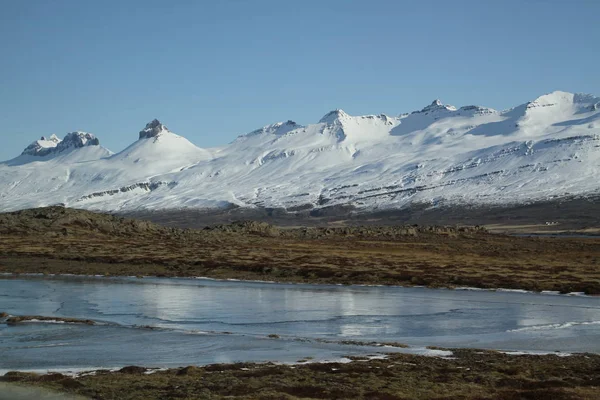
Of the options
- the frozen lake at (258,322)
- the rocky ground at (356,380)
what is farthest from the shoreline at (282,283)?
the rocky ground at (356,380)

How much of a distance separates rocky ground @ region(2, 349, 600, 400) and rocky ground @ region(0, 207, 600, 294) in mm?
30994

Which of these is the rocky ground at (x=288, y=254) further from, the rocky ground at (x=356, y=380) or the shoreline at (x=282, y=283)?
the rocky ground at (x=356, y=380)

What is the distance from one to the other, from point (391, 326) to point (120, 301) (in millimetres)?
16445

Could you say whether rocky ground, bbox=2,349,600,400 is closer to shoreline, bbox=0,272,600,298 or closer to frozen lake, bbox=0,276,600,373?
frozen lake, bbox=0,276,600,373

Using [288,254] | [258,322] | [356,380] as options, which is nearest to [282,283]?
[258,322]

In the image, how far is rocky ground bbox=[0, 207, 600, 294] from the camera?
6072 centimetres

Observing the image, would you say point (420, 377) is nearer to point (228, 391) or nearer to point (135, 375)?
point (228, 391)

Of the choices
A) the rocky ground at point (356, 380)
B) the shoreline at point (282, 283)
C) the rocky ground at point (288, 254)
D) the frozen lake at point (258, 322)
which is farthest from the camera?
the rocky ground at point (288, 254)

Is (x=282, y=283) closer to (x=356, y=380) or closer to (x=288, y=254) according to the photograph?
(x=288, y=254)

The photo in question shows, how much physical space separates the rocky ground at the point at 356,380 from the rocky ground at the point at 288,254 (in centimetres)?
3099

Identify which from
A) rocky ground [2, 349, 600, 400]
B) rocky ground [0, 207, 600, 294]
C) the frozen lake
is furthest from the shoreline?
rocky ground [2, 349, 600, 400]

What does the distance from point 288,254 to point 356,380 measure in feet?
188

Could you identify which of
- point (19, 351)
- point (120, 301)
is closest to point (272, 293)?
point (120, 301)

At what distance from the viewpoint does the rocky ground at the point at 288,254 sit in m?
60.7
